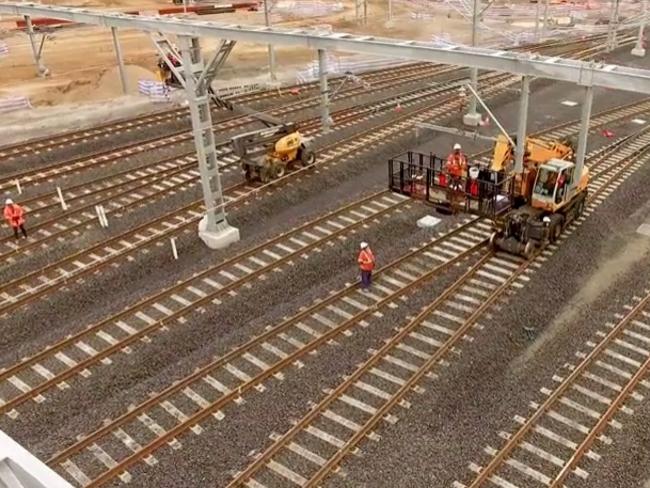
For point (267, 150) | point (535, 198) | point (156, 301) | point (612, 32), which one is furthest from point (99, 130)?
point (612, 32)

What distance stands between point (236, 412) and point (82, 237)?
29.5ft

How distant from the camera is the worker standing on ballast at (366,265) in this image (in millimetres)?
14748

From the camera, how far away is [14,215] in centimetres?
1739

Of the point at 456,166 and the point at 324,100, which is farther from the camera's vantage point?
the point at 324,100

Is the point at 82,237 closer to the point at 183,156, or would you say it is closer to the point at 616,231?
the point at 183,156

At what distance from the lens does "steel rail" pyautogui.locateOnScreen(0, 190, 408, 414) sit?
12539 millimetres

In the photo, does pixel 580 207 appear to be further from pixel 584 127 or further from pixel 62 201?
pixel 62 201

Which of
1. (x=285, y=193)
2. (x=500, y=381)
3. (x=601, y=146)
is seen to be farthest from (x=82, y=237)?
(x=601, y=146)

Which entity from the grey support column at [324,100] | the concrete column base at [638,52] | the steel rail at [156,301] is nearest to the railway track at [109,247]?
the steel rail at [156,301]

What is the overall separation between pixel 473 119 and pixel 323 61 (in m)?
11.6

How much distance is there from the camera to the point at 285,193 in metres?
20.6

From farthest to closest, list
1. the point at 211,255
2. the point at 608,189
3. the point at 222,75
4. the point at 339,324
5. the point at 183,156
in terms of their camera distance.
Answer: the point at 222,75
the point at 183,156
the point at 608,189
the point at 211,255
the point at 339,324

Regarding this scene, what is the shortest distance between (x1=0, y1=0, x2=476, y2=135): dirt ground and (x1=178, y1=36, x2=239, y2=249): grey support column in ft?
45.5

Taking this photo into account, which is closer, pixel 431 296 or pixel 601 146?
pixel 431 296
